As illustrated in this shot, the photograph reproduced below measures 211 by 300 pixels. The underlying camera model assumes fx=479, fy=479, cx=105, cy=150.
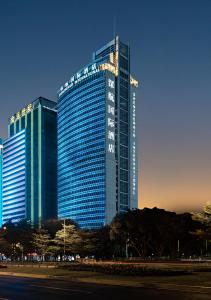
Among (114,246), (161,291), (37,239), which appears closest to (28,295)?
(161,291)

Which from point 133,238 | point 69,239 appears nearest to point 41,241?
point 69,239

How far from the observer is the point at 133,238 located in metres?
89.9

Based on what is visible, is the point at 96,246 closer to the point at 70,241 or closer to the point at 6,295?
the point at 70,241

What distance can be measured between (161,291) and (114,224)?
66274 mm

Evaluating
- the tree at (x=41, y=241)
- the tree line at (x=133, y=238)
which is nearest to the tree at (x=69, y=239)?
the tree line at (x=133, y=238)

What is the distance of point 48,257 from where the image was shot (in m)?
135

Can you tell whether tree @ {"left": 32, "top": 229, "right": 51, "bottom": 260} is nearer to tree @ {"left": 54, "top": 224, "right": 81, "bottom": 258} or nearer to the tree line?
the tree line

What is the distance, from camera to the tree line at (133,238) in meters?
88.2

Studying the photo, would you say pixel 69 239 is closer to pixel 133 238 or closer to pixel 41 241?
pixel 41 241

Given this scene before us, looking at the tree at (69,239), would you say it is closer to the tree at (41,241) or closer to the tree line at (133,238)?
the tree line at (133,238)

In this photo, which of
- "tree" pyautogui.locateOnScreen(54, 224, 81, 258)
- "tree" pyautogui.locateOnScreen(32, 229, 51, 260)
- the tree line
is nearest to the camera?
the tree line

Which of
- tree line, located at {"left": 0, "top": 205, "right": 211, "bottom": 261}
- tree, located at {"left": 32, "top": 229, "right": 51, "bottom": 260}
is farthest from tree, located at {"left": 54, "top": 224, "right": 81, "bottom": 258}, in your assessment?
tree, located at {"left": 32, "top": 229, "right": 51, "bottom": 260}

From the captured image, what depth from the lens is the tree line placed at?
88250mm

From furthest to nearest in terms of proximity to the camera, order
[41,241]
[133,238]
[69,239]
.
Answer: [41,241], [69,239], [133,238]
